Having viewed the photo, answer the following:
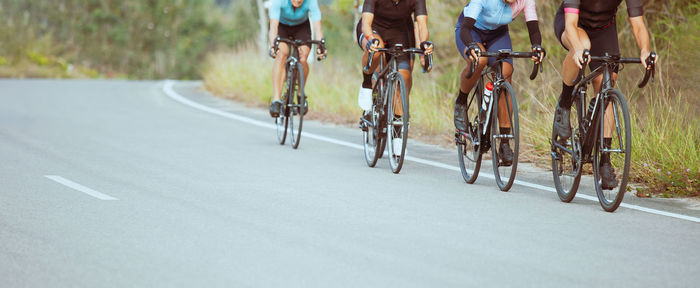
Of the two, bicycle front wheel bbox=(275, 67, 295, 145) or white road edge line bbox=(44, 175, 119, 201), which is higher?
bicycle front wheel bbox=(275, 67, 295, 145)

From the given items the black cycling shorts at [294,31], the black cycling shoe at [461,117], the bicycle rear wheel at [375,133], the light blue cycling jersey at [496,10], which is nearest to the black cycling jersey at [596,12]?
the light blue cycling jersey at [496,10]

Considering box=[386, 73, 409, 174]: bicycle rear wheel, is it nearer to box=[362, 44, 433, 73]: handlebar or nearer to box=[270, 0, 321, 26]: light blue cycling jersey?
box=[362, 44, 433, 73]: handlebar

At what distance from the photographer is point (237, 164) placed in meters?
10.4

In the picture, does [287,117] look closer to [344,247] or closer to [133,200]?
[133,200]

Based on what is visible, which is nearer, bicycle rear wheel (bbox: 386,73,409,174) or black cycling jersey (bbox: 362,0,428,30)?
bicycle rear wheel (bbox: 386,73,409,174)

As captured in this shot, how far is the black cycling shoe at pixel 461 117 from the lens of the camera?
9320 mm

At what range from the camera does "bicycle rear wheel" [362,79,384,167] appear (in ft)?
33.1

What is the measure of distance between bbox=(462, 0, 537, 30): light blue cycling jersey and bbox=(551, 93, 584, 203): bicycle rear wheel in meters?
1.03

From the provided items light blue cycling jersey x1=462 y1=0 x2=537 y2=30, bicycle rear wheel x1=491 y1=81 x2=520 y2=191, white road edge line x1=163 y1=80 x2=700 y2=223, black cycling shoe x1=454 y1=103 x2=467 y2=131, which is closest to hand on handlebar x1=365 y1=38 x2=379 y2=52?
black cycling shoe x1=454 y1=103 x2=467 y2=131

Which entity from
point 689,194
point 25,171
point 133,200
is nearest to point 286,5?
point 25,171

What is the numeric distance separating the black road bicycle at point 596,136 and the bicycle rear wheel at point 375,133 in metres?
2.29

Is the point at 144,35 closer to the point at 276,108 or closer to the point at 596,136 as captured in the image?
the point at 276,108

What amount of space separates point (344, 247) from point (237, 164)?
14.2 ft

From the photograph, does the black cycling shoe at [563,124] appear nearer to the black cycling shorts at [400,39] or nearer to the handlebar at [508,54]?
the handlebar at [508,54]
